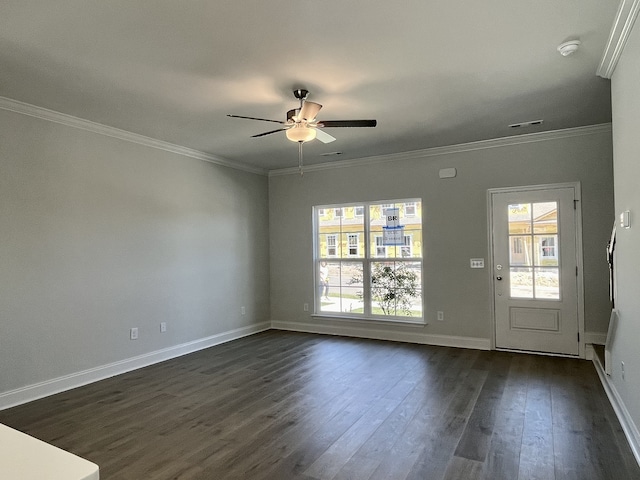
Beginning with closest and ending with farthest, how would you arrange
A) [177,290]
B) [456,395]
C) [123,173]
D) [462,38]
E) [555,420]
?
[462,38], [555,420], [456,395], [123,173], [177,290]

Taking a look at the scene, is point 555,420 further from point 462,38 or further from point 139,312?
point 139,312

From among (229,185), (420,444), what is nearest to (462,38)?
(420,444)

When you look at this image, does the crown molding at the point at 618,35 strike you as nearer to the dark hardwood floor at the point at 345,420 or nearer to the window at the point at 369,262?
the dark hardwood floor at the point at 345,420

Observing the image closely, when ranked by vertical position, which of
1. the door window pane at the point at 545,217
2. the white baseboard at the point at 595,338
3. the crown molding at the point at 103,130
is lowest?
the white baseboard at the point at 595,338

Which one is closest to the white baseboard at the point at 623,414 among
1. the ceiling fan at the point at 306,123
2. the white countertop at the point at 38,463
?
the ceiling fan at the point at 306,123

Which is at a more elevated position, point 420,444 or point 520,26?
point 520,26

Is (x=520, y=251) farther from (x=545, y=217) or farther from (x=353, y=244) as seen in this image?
(x=353, y=244)

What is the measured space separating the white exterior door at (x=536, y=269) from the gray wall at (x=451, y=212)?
0.43ft

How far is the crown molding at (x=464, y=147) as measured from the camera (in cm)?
470

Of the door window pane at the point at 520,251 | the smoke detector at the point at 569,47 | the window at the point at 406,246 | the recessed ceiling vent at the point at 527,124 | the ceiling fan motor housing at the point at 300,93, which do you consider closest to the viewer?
the smoke detector at the point at 569,47

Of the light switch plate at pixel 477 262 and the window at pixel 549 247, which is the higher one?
the window at pixel 549 247

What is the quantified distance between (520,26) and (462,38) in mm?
340

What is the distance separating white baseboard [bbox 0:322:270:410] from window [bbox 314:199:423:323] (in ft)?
5.30

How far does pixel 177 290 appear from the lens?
5.20 metres
